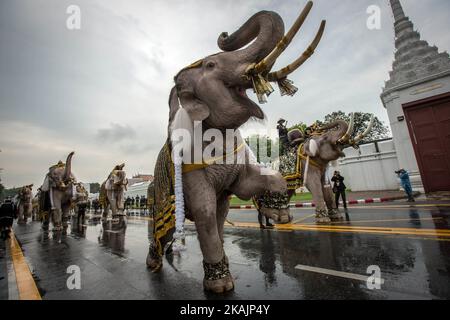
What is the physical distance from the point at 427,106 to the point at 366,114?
2944cm

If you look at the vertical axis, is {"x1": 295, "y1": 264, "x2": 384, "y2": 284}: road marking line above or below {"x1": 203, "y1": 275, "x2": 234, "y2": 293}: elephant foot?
below

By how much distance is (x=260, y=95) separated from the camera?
2.09 meters

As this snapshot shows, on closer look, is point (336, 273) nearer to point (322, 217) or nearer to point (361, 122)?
point (322, 217)

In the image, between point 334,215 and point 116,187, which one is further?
point 116,187

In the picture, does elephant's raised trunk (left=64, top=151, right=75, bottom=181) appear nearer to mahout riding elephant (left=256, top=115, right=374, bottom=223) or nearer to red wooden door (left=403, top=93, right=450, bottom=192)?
mahout riding elephant (left=256, top=115, right=374, bottom=223)

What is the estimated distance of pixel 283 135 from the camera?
849 centimetres

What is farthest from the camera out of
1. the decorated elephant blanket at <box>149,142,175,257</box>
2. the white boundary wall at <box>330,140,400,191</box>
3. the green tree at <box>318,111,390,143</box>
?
the green tree at <box>318,111,390,143</box>

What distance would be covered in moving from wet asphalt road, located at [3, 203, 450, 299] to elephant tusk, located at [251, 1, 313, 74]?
2187 mm

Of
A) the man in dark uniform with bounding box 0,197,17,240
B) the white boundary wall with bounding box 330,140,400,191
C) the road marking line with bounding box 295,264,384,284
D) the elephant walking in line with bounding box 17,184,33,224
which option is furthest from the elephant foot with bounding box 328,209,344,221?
the elephant walking in line with bounding box 17,184,33,224

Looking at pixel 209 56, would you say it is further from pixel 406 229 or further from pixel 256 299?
pixel 406 229

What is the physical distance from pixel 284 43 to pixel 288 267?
8.60ft

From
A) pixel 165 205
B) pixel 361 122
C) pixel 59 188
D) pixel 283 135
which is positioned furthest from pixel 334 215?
pixel 361 122

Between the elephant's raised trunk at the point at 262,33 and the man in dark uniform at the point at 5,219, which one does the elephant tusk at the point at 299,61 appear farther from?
the man in dark uniform at the point at 5,219

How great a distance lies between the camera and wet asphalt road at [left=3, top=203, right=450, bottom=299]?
2180 mm
